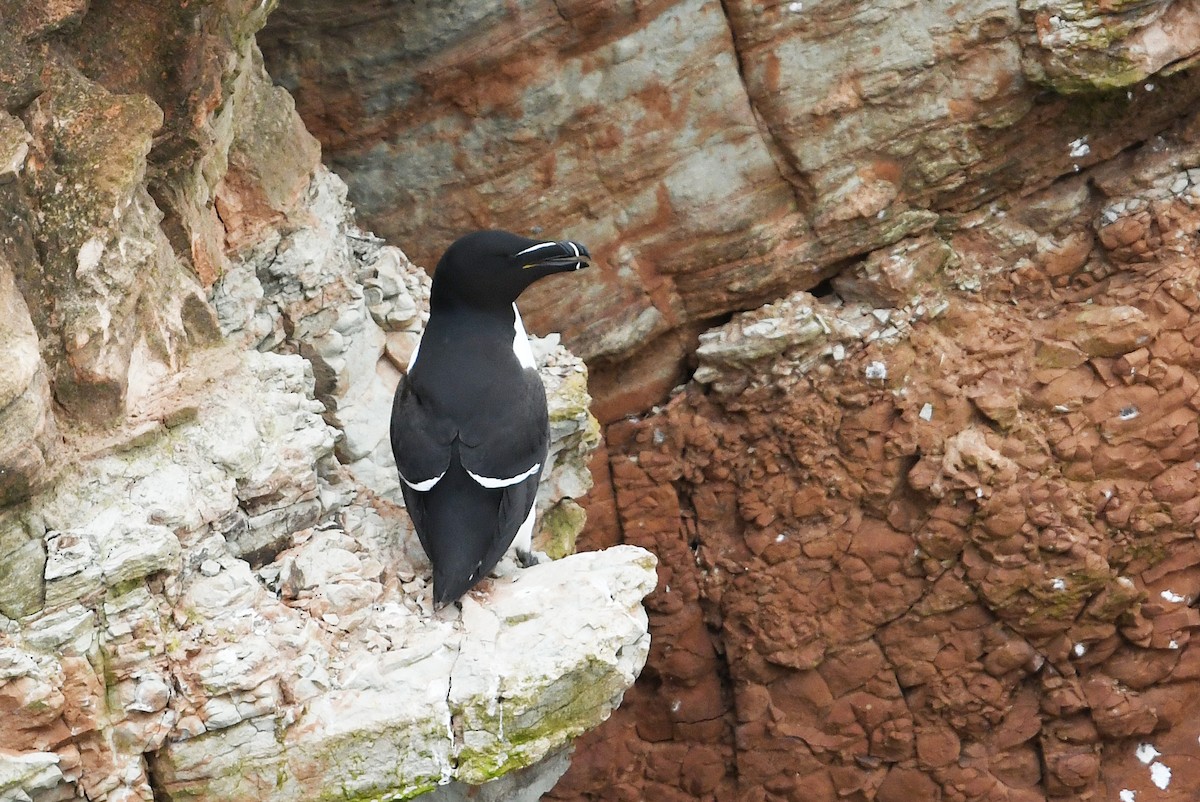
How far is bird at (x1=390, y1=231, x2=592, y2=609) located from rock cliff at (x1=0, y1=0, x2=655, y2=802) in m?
0.18

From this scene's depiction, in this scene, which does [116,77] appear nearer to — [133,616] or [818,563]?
[133,616]

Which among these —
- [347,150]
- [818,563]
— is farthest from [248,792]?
[818,563]

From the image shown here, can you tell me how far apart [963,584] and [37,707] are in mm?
4593

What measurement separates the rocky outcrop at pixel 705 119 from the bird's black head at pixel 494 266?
1.65 meters

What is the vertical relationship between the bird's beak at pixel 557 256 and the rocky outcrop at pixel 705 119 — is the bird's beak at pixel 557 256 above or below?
above

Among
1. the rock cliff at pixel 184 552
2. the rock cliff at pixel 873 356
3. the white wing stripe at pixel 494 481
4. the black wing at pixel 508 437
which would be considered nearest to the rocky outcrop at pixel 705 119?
the rock cliff at pixel 873 356

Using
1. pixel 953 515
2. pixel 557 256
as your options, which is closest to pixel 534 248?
pixel 557 256

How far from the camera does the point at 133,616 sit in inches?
128

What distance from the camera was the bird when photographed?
152 inches

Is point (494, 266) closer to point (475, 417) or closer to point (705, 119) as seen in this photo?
point (475, 417)

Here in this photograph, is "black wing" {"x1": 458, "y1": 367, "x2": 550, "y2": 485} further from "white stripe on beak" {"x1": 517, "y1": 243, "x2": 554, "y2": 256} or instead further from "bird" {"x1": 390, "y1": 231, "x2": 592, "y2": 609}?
"white stripe on beak" {"x1": 517, "y1": 243, "x2": 554, "y2": 256}

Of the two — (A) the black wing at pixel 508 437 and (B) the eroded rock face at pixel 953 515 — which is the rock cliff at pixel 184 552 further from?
(B) the eroded rock face at pixel 953 515

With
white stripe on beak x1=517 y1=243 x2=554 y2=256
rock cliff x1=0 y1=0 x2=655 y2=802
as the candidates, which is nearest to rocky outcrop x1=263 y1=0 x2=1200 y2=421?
rock cliff x1=0 y1=0 x2=655 y2=802

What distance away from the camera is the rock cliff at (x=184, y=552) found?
317 centimetres
